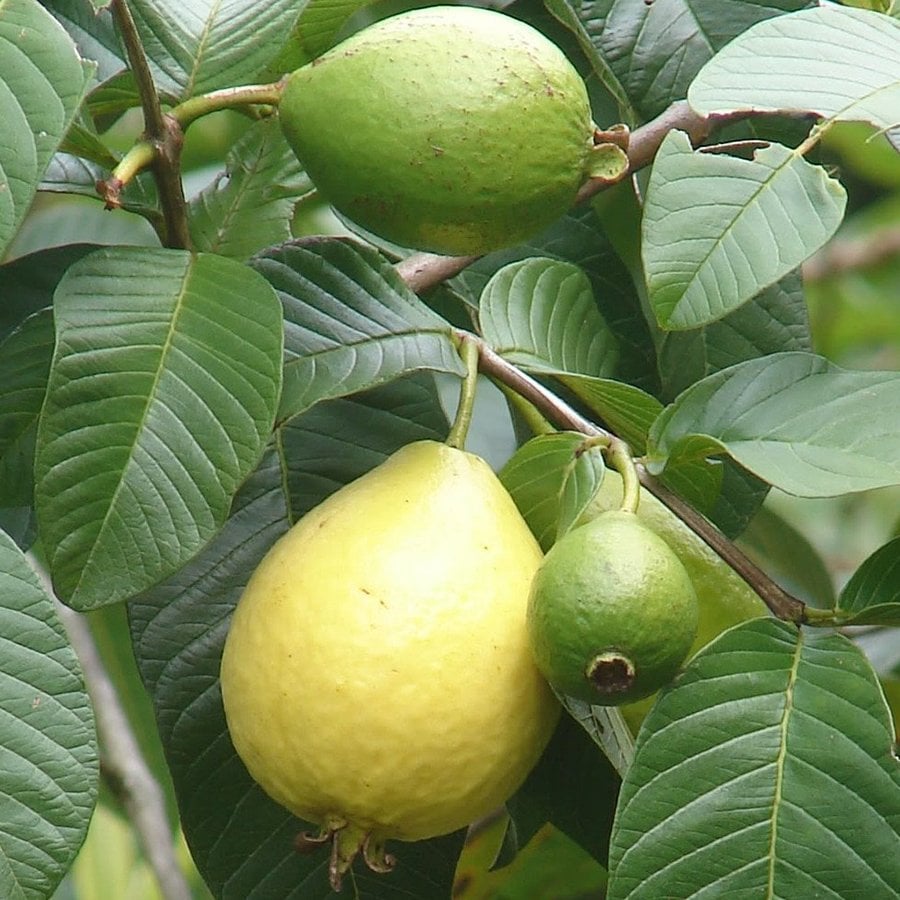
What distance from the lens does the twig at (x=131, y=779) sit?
158 cm

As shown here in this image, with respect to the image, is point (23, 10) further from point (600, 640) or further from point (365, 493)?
point (600, 640)

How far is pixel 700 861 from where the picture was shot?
0.88m

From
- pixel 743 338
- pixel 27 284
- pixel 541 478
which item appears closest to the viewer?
pixel 541 478

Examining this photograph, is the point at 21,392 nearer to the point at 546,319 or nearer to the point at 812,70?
the point at 546,319

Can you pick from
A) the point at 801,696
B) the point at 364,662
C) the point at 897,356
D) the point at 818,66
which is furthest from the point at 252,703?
the point at 897,356

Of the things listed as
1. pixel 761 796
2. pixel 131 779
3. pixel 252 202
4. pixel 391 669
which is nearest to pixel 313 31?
pixel 252 202

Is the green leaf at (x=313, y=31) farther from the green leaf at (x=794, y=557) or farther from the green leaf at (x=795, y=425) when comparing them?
the green leaf at (x=794, y=557)

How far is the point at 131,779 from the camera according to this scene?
1.65 meters

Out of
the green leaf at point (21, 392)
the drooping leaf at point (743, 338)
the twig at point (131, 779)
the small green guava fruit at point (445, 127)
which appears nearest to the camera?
the small green guava fruit at point (445, 127)

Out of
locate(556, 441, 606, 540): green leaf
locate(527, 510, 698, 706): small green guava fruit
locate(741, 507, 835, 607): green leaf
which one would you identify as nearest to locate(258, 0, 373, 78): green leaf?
locate(556, 441, 606, 540): green leaf

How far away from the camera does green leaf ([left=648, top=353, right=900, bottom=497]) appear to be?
918mm

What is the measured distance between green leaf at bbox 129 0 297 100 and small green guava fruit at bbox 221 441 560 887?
343mm

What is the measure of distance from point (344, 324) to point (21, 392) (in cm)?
24

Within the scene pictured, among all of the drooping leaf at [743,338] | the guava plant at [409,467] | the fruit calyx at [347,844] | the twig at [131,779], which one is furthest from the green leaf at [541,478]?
the twig at [131,779]
